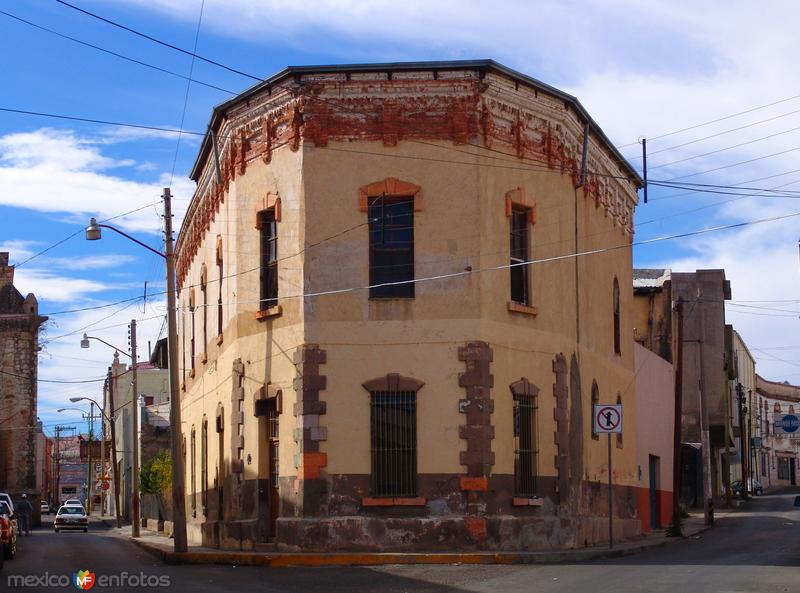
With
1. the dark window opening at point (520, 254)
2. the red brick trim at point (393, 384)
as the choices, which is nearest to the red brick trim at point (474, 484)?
the red brick trim at point (393, 384)

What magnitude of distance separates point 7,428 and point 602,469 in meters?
50.3

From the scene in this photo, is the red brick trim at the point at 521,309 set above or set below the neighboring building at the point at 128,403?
above

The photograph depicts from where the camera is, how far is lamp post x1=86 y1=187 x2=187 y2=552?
26.6 meters

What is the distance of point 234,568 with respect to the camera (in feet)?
75.1

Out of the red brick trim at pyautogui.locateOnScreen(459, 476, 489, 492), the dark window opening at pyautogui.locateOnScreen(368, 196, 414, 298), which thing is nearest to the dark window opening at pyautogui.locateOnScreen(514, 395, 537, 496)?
the red brick trim at pyautogui.locateOnScreen(459, 476, 489, 492)

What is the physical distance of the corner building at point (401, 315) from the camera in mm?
25562

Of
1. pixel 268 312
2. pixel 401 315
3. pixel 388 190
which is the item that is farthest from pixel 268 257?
pixel 401 315

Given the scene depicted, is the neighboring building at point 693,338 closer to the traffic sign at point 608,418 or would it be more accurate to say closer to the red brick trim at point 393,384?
the traffic sign at point 608,418

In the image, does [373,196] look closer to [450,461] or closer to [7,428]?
[450,461]

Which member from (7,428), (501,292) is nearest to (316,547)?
(501,292)

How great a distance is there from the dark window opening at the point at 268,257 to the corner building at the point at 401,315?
5 centimetres

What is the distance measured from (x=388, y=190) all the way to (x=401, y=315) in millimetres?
2723

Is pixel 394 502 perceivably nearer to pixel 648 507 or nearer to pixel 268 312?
pixel 268 312

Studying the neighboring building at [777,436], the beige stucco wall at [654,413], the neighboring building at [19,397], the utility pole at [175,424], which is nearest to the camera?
the utility pole at [175,424]
